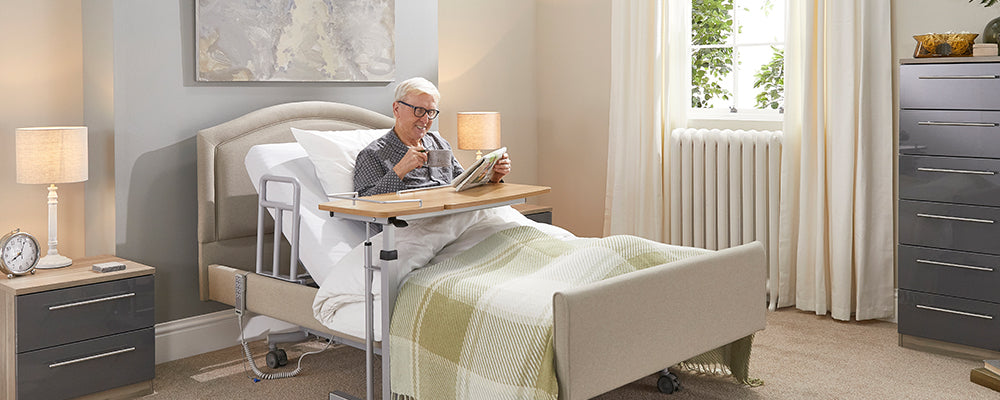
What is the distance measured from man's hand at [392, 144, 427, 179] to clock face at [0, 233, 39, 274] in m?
1.28

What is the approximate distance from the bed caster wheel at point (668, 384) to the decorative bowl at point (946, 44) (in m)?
1.78

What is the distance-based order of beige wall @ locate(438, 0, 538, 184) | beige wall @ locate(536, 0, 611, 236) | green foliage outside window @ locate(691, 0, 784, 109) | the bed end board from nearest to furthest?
the bed end board < green foliage outside window @ locate(691, 0, 784, 109) < beige wall @ locate(438, 0, 538, 184) < beige wall @ locate(536, 0, 611, 236)

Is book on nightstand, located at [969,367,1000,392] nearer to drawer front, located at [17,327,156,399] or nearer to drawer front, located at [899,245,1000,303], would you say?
drawer front, located at [899,245,1000,303]

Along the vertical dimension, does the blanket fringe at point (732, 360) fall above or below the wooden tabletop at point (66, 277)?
below

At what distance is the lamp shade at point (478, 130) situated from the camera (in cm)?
453

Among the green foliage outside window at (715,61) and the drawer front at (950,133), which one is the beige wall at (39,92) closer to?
the green foliage outside window at (715,61)

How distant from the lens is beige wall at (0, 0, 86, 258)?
10.6ft

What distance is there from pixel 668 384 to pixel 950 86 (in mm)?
1688

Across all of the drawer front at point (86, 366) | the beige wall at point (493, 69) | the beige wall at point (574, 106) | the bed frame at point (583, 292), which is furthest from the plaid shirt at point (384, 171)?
the beige wall at point (574, 106)

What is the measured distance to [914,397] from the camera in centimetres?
311

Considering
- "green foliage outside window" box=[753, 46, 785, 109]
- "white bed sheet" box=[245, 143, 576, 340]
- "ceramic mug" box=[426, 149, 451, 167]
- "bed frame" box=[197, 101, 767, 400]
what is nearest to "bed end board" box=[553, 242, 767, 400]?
"bed frame" box=[197, 101, 767, 400]

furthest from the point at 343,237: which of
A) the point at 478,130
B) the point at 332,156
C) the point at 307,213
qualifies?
the point at 478,130

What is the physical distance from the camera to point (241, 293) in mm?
3336

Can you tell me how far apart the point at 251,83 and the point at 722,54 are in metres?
2.58
